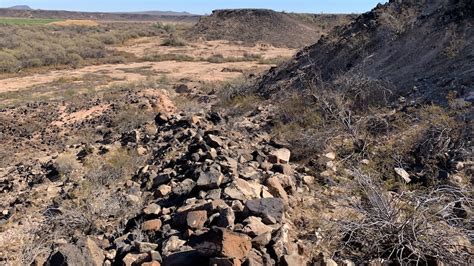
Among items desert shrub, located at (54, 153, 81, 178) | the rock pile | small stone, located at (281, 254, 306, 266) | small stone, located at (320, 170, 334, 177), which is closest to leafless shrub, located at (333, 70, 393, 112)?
the rock pile

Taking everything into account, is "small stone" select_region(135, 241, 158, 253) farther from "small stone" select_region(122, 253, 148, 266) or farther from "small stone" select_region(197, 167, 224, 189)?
"small stone" select_region(197, 167, 224, 189)

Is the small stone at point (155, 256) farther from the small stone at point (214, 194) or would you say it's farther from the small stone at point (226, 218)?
the small stone at point (214, 194)

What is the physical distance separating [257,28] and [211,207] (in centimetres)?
3783

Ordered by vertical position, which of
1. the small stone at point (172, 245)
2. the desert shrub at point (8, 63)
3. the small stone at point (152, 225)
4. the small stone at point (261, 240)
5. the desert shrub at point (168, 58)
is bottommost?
the desert shrub at point (8, 63)

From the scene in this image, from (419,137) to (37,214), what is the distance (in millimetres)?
5501

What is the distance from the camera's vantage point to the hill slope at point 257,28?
127ft

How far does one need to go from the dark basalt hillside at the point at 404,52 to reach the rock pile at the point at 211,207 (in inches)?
150

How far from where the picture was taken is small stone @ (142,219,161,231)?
4.16 metres

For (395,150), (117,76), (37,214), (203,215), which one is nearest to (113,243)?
(203,215)

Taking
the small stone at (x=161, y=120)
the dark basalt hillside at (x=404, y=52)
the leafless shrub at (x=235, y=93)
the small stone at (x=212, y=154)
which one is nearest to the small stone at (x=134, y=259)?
the small stone at (x=212, y=154)

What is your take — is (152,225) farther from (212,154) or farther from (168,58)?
(168,58)

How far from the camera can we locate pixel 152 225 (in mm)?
4195

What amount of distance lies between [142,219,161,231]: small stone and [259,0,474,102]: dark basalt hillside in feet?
18.6

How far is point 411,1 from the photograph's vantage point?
12.9m
